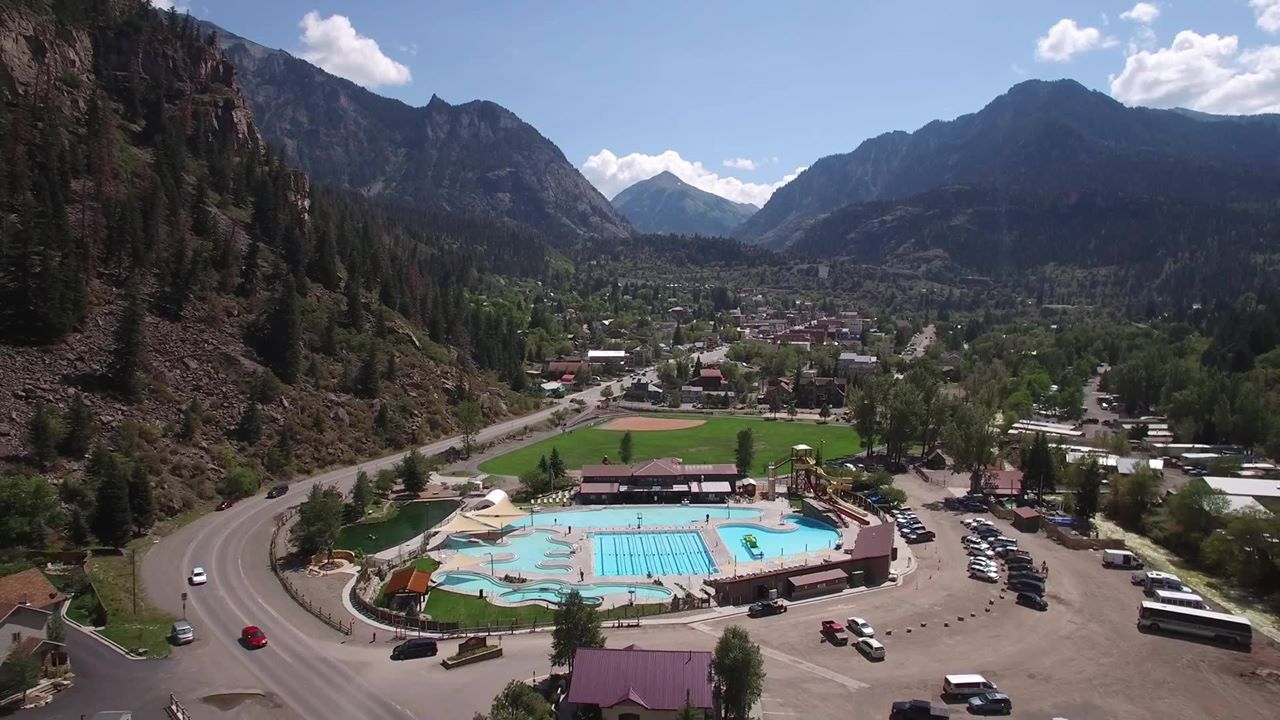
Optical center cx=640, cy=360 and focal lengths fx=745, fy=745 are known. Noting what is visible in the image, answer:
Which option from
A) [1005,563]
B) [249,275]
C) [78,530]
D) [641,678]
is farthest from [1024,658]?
[249,275]

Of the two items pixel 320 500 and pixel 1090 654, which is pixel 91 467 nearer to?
pixel 320 500

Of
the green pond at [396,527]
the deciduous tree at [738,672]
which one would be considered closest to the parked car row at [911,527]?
the deciduous tree at [738,672]

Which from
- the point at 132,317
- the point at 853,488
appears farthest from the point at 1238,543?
the point at 132,317

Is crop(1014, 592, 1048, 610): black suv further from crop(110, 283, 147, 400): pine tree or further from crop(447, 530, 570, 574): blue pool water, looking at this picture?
crop(110, 283, 147, 400): pine tree

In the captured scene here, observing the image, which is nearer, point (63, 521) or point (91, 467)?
point (63, 521)

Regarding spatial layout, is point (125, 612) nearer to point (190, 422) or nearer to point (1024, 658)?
point (190, 422)

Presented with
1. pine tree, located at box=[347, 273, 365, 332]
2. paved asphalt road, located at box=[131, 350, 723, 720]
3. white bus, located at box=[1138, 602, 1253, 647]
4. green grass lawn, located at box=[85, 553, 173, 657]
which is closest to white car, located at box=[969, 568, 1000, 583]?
white bus, located at box=[1138, 602, 1253, 647]
